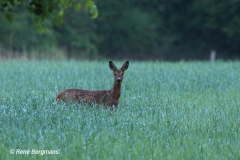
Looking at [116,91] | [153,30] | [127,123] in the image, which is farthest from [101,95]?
[153,30]

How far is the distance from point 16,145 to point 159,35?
162 feet

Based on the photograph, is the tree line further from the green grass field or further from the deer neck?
the deer neck

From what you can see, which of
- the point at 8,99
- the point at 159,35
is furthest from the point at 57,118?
the point at 159,35

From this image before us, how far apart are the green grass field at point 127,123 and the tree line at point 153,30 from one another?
34.2 meters

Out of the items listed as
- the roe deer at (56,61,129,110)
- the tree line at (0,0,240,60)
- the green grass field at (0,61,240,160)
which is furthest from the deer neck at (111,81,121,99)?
the tree line at (0,0,240,60)

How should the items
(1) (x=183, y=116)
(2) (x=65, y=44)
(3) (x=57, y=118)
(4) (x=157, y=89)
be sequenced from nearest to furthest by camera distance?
(3) (x=57, y=118) < (1) (x=183, y=116) < (4) (x=157, y=89) < (2) (x=65, y=44)

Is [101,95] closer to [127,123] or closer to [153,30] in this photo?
[127,123]

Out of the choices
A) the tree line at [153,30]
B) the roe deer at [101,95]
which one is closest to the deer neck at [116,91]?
the roe deer at [101,95]

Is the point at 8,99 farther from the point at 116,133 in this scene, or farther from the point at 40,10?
the point at 116,133

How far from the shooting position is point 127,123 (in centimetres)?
1009

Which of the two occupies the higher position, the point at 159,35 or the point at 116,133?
the point at 159,35

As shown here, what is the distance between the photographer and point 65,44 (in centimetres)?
5075

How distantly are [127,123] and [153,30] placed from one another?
47.1m

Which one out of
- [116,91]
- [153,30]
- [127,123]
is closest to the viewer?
[127,123]
